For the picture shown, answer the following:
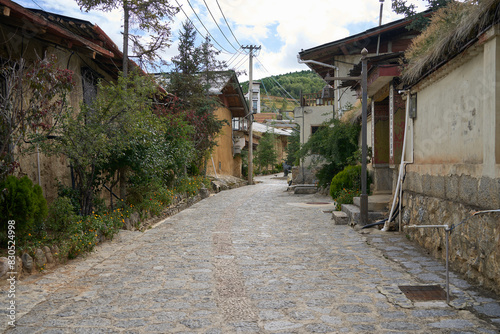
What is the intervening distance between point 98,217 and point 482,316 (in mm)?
6312

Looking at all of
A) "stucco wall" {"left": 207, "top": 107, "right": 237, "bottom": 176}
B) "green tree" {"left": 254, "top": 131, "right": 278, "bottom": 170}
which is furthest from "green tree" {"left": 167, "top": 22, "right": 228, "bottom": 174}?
"green tree" {"left": 254, "top": 131, "right": 278, "bottom": 170}

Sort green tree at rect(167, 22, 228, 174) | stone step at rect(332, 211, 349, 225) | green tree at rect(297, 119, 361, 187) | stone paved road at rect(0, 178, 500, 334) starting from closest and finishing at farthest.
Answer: stone paved road at rect(0, 178, 500, 334) → stone step at rect(332, 211, 349, 225) → green tree at rect(297, 119, 361, 187) → green tree at rect(167, 22, 228, 174)

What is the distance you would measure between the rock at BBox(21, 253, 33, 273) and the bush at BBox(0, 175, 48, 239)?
38cm

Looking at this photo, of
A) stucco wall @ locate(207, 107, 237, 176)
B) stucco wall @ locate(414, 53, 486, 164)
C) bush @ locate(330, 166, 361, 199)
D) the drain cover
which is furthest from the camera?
stucco wall @ locate(207, 107, 237, 176)

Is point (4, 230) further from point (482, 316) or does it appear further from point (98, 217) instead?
point (482, 316)

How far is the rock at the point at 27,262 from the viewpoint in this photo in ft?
16.7

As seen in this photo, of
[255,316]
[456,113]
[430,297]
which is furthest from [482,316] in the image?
[456,113]

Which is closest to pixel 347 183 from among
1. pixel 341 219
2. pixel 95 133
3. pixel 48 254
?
pixel 341 219

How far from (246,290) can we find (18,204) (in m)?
3.20

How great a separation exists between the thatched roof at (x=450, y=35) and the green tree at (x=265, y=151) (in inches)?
1228

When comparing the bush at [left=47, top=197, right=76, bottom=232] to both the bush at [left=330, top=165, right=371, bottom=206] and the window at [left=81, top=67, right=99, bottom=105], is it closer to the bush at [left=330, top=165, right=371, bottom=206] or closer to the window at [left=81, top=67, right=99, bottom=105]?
the window at [left=81, top=67, right=99, bottom=105]

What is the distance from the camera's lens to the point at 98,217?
7422 mm

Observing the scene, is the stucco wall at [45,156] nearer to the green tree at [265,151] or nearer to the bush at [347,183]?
the bush at [347,183]

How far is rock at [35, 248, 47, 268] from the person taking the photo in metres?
5.25
